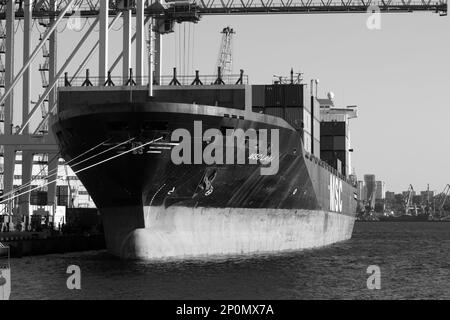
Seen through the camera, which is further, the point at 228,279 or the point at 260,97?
the point at 260,97

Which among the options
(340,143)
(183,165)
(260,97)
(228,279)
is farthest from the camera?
(340,143)

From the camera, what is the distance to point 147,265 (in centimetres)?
4022

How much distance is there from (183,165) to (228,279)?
828cm

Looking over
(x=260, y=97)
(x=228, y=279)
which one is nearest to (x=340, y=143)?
(x=260, y=97)

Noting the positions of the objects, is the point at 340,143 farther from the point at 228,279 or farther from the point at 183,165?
the point at 228,279

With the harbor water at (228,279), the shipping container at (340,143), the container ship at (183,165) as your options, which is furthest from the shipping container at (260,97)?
the shipping container at (340,143)

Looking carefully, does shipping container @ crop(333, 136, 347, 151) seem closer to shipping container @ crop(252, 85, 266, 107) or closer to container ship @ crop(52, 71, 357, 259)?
shipping container @ crop(252, 85, 266, 107)

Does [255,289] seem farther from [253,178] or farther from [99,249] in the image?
[99,249]

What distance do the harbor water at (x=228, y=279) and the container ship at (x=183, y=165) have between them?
1.59m

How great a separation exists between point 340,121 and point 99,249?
32677mm

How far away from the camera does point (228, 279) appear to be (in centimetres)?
3584

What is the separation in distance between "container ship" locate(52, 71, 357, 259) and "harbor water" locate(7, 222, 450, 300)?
5.22 ft
